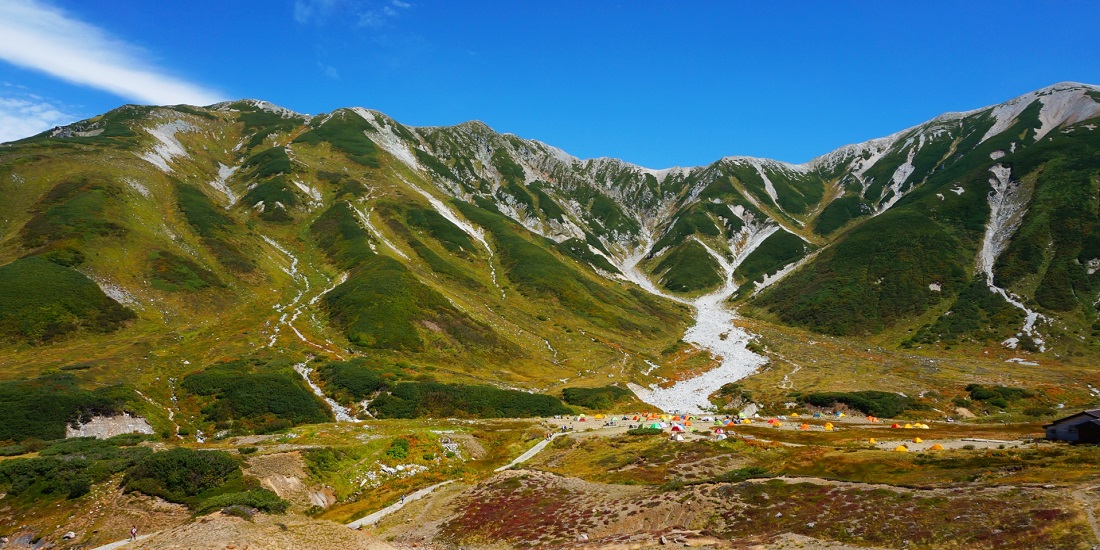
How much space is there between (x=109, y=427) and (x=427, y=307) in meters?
56.7

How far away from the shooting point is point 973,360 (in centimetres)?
10494

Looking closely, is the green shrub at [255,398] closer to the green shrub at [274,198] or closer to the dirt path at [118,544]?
the dirt path at [118,544]

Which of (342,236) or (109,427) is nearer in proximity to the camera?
(109,427)

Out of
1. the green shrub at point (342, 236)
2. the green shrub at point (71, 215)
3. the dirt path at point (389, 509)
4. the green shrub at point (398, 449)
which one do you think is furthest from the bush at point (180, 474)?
the green shrub at point (342, 236)

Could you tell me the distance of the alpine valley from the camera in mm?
60406

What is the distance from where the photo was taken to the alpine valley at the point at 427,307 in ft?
198

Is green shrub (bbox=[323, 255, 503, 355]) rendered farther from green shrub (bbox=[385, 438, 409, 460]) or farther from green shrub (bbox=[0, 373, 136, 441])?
green shrub (bbox=[385, 438, 409, 460])

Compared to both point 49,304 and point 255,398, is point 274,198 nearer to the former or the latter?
point 49,304

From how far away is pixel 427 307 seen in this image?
99188mm

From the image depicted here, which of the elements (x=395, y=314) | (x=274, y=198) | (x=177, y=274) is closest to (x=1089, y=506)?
(x=395, y=314)

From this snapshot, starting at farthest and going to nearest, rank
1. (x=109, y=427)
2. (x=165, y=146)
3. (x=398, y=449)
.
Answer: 1. (x=165, y=146)
2. (x=109, y=427)
3. (x=398, y=449)

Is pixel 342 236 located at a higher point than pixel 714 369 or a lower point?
higher

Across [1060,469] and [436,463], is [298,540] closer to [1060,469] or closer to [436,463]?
[436,463]

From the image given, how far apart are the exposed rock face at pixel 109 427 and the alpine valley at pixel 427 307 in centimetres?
61
